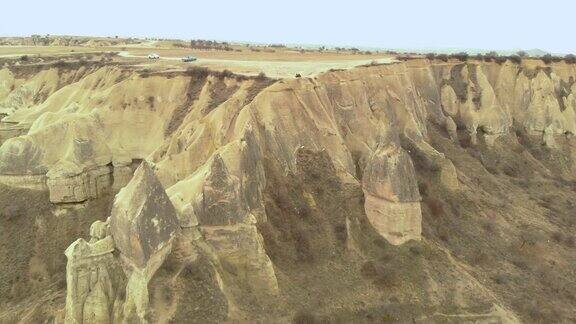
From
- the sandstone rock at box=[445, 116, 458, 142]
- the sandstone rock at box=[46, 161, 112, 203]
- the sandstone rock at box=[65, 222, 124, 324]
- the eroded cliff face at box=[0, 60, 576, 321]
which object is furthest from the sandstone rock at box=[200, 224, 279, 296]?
the sandstone rock at box=[445, 116, 458, 142]

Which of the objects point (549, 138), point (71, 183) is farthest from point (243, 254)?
point (549, 138)

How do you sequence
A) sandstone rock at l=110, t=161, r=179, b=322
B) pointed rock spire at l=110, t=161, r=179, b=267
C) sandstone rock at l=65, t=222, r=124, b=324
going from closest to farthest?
1. sandstone rock at l=110, t=161, r=179, b=322
2. pointed rock spire at l=110, t=161, r=179, b=267
3. sandstone rock at l=65, t=222, r=124, b=324

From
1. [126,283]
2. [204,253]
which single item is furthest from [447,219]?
[126,283]

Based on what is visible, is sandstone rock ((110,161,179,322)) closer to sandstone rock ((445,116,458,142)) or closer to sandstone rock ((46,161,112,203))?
sandstone rock ((46,161,112,203))

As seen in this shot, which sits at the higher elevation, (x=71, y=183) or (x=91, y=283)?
(x=71, y=183)

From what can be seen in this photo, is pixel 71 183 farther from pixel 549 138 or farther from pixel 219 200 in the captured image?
pixel 549 138

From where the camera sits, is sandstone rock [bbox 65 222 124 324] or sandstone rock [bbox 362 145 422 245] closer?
sandstone rock [bbox 65 222 124 324]
